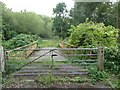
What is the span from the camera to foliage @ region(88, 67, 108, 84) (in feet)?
7.55

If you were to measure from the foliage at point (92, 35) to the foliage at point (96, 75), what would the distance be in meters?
0.61

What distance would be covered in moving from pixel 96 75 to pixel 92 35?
94 cm

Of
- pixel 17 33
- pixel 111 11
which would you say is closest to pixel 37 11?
pixel 17 33

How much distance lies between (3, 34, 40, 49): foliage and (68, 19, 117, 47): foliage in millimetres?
674

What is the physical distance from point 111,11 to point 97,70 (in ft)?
2.67

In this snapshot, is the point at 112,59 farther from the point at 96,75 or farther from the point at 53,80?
the point at 53,80

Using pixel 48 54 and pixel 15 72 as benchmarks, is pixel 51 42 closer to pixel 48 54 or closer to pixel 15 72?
pixel 48 54

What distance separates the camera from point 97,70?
248 cm

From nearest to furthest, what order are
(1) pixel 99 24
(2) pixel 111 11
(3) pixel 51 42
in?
1. (3) pixel 51 42
2. (2) pixel 111 11
3. (1) pixel 99 24

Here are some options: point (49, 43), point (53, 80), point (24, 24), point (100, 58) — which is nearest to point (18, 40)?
point (24, 24)

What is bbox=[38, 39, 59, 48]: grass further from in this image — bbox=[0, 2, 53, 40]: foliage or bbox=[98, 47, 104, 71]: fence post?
bbox=[98, 47, 104, 71]: fence post

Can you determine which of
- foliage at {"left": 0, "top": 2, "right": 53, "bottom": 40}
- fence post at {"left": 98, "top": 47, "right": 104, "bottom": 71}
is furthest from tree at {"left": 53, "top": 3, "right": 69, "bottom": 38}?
fence post at {"left": 98, "top": 47, "right": 104, "bottom": 71}

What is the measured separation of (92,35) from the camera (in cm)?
319

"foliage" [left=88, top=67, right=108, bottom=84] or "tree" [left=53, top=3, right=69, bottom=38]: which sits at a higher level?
"tree" [left=53, top=3, right=69, bottom=38]
